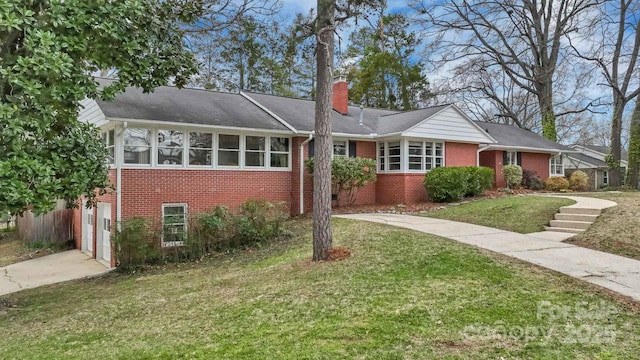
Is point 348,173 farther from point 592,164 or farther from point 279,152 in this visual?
point 592,164

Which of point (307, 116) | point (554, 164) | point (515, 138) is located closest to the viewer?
point (307, 116)

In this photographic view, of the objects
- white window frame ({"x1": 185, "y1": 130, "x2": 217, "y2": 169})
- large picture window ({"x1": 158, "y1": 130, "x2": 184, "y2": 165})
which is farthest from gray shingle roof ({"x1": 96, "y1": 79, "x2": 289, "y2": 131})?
large picture window ({"x1": 158, "y1": 130, "x2": 184, "y2": 165})

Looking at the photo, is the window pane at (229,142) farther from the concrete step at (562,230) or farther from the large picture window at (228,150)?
the concrete step at (562,230)

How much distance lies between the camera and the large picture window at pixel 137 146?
460 inches

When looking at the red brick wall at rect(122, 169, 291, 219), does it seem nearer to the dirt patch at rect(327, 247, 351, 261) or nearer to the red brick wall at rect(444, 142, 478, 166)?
the dirt patch at rect(327, 247, 351, 261)

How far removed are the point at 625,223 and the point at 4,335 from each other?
12336mm

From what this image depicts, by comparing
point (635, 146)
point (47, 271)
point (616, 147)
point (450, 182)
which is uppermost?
point (616, 147)

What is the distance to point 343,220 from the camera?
12.2 metres

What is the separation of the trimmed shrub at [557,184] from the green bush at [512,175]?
2.37 meters

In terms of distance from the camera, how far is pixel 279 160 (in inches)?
570

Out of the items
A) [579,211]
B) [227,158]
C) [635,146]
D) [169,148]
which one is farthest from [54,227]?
[635,146]

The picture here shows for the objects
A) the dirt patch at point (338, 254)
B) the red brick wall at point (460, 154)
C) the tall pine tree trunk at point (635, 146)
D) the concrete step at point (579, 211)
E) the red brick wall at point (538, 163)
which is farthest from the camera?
the red brick wall at point (538, 163)

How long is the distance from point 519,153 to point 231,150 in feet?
52.1

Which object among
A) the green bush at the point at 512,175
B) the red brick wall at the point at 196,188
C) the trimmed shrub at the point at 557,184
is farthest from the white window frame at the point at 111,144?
the trimmed shrub at the point at 557,184
